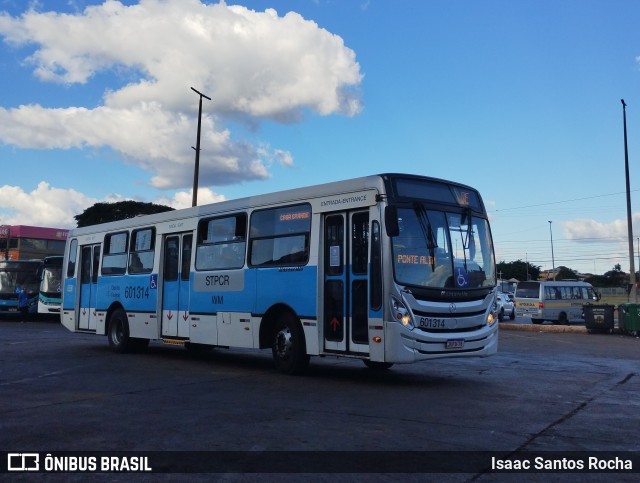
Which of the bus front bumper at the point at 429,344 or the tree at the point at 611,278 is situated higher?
the tree at the point at 611,278

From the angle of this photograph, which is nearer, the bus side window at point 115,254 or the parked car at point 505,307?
the bus side window at point 115,254

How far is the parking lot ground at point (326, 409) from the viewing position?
6367mm

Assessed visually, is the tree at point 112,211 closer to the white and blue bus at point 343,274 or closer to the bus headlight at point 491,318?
the white and blue bus at point 343,274

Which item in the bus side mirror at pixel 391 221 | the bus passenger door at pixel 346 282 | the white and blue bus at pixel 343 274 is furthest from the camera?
the bus passenger door at pixel 346 282

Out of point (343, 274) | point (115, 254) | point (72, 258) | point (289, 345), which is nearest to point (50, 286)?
point (72, 258)

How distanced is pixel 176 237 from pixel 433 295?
6.86 metres

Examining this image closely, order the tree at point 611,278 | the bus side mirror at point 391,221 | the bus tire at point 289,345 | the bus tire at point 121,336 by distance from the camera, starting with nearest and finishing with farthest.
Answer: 1. the bus side mirror at point 391,221
2. the bus tire at point 289,345
3. the bus tire at point 121,336
4. the tree at point 611,278

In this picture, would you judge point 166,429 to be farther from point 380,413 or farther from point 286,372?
point 286,372

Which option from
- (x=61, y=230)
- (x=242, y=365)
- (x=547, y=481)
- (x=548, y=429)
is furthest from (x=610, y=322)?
(x=61, y=230)

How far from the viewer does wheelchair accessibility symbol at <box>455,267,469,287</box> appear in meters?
10.6

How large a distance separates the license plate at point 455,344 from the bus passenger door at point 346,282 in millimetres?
1261

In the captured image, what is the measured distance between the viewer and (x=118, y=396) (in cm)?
934

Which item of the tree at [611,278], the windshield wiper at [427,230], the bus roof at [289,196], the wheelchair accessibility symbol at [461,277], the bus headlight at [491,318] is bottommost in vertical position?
the bus headlight at [491,318]

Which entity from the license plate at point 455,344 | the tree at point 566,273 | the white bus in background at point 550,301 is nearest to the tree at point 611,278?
the tree at point 566,273
